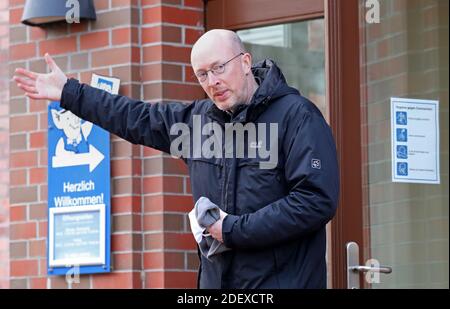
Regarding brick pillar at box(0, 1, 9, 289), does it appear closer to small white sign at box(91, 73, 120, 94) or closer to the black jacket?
small white sign at box(91, 73, 120, 94)

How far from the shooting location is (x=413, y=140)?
19.2ft

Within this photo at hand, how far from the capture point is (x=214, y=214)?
14.8 feet

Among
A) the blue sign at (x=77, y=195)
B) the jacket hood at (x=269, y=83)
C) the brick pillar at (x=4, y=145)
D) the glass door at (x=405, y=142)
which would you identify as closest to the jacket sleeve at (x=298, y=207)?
the jacket hood at (x=269, y=83)

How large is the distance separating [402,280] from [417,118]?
0.83 metres

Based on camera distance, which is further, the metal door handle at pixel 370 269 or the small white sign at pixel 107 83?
the small white sign at pixel 107 83

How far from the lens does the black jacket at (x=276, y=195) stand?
4469mm

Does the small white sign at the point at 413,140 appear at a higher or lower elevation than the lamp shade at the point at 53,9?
lower

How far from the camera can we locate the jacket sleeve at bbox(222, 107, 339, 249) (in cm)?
445

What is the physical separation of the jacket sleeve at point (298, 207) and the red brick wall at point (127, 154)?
1.59 meters

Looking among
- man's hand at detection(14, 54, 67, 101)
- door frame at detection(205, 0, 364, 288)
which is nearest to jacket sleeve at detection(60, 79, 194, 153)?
man's hand at detection(14, 54, 67, 101)

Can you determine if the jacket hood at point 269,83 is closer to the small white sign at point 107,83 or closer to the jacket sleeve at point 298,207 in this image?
the jacket sleeve at point 298,207

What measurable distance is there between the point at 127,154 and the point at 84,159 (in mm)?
232
